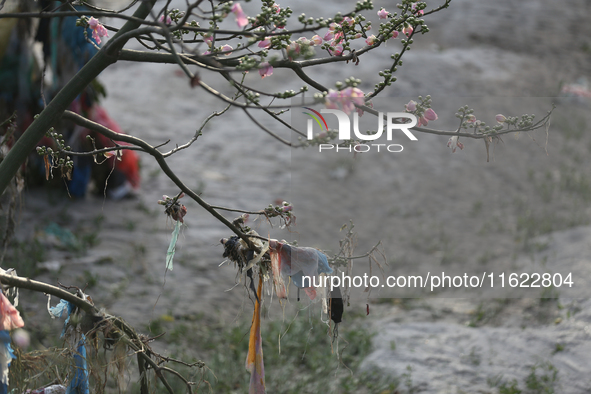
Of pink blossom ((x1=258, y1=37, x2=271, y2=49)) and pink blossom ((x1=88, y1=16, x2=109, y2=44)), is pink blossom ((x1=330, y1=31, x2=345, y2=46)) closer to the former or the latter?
pink blossom ((x1=258, y1=37, x2=271, y2=49))

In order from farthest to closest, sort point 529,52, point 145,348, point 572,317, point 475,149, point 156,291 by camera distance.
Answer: point 529,52 < point 475,149 < point 156,291 < point 572,317 < point 145,348

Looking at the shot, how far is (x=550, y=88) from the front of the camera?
28.9 feet

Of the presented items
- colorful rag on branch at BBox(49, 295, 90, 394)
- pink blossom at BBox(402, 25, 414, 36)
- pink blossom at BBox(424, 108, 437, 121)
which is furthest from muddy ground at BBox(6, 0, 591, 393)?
colorful rag on branch at BBox(49, 295, 90, 394)

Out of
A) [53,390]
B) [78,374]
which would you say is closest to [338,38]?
[78,374]

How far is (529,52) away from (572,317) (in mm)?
7731

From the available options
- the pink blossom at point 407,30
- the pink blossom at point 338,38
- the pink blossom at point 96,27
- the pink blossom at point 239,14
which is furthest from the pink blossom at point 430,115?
the pink blossom at point 96,27

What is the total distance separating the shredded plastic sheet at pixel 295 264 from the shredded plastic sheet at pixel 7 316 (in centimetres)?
76

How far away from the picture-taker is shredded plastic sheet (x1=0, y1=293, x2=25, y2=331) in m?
1.46

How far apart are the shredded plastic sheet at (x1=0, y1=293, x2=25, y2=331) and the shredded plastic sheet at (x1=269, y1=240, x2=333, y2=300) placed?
76cm

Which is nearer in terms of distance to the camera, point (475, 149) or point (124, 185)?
point (124, 185)

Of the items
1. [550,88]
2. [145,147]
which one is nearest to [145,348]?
[145,147]

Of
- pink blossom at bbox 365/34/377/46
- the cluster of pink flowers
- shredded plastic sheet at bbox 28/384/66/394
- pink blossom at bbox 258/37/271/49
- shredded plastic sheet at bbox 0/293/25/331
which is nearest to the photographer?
the cluster of pink flowers

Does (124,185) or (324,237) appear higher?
(124,185)

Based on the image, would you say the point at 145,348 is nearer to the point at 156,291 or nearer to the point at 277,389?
the point at 277,389
